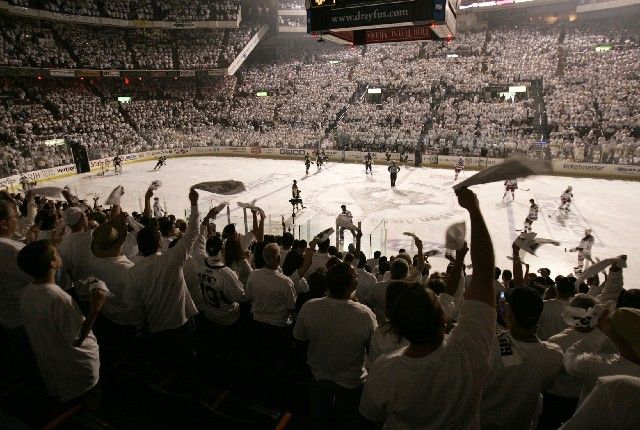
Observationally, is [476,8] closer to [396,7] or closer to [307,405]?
[396,7]

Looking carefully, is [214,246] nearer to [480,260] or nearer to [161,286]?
[161,286]

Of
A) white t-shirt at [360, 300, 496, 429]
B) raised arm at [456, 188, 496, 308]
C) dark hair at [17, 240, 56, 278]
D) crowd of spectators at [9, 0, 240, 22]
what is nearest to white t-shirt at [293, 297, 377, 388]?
white t-shirt at [360, 300, 496, 429]

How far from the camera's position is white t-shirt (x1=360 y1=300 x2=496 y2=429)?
189 cm

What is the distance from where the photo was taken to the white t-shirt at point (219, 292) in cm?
447

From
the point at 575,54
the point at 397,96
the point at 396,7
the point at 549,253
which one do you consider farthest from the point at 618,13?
the point at 396,7

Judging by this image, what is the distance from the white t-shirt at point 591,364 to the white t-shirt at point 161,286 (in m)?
3.12

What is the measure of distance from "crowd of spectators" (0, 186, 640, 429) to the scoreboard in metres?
6.32

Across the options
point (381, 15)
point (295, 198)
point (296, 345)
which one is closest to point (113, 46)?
point (295, 198)

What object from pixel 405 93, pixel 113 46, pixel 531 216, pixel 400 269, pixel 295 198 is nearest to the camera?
pixel 400 269

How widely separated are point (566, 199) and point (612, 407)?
17.4m

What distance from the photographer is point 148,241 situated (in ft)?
12.8

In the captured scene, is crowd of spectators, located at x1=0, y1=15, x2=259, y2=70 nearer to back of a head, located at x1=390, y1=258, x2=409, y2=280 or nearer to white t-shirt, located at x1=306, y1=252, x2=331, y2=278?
white t-shirt, located at x1=306, y1=252, x2=331, y2=278

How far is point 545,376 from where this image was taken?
2.64m

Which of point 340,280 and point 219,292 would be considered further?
point 219,292
